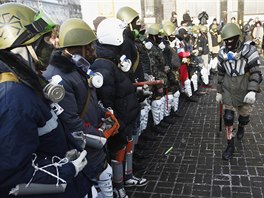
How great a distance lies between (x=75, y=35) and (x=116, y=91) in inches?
37.4

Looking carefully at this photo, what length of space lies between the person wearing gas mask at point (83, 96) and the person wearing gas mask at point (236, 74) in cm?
258

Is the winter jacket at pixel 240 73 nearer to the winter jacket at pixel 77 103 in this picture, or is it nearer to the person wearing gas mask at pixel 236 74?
the person wearing gas mask at pixel 236 74

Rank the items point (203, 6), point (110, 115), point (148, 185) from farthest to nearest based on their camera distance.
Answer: point (203, 6) → point (148, 185) → point (110, 115)

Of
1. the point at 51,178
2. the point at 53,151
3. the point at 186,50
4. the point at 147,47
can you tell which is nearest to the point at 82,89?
the point at 53,151

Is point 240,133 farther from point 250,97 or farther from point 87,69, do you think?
point 87,69

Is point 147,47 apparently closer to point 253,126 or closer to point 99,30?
point 99,30

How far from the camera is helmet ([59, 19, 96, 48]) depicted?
283cm

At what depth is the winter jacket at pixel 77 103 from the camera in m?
2.45

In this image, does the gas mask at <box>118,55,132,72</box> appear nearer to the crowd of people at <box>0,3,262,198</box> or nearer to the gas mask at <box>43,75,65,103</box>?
Answer: the crowd of people at <box>0,3,262,198</box>

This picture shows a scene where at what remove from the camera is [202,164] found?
15.9 feet

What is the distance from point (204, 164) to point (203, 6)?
23392 millimetres

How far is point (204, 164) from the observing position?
4.82 m

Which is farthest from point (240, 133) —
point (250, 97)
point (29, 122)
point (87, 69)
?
point (29, 122)

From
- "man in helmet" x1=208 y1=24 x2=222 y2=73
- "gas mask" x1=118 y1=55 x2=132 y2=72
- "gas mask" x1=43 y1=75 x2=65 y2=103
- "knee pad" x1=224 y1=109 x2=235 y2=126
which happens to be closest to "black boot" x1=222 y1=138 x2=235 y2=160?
"knee pad" x1=224 y1=109 x2=235 y2=126
